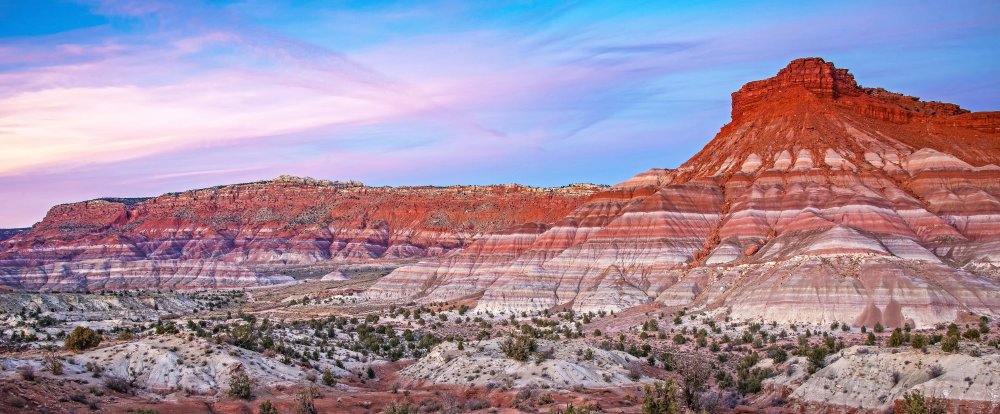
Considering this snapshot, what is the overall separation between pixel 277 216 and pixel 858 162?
5112 inches

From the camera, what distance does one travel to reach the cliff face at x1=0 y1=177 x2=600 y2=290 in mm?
160125

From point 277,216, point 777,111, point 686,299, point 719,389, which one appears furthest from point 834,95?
point 277,216

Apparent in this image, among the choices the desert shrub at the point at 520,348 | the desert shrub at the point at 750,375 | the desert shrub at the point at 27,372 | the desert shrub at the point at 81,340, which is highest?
the desert shrub at the point at 81,340

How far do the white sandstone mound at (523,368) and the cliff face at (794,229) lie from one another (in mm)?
22000

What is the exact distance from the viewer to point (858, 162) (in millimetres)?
92875

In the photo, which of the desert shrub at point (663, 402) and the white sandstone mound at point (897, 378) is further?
the white sandstone mound at point (897, 378)

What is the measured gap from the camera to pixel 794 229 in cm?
8038

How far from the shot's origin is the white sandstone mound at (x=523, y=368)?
43375 mm

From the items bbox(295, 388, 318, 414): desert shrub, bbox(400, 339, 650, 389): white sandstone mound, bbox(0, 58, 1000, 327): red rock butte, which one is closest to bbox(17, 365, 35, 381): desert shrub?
bbox(295, 388, 318, 414): desert shrub

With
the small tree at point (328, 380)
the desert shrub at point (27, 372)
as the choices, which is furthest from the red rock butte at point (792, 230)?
the desert shrub at point (27, 372)

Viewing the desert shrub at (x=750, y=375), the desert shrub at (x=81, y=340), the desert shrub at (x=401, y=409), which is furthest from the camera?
the desert shrub at (x=81, y=340)

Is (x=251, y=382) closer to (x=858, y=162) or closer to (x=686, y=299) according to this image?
(x=686, y=299)

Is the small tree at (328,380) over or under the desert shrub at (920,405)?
under

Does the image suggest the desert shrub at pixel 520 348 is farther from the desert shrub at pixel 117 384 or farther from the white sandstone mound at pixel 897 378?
the desert shrub at pixel 117 384
